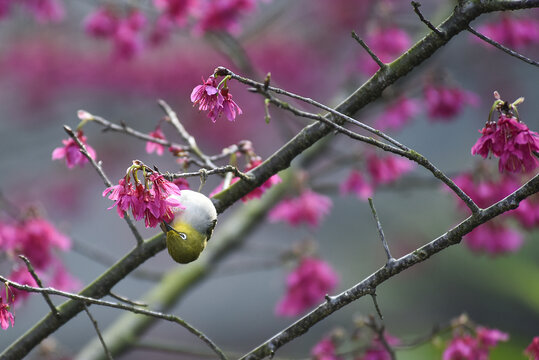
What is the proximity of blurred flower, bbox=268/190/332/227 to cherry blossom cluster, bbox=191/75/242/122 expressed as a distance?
1.33 m

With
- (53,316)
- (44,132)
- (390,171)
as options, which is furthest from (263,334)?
(53,316)

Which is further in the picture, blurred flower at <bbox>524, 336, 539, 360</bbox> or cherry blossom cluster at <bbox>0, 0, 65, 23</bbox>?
cherry blossom cluster at <bbox>0, 0, 65, 23</bbox>

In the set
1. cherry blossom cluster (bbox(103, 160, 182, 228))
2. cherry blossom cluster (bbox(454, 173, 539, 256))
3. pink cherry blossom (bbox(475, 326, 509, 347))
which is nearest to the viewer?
cherry blossom cluster (bbox(103, 160, 182, 228))

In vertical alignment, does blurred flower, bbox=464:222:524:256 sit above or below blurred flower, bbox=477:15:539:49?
below

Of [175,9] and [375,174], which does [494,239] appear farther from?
[175,9]

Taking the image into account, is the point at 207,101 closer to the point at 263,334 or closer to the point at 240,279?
the point at 263,334

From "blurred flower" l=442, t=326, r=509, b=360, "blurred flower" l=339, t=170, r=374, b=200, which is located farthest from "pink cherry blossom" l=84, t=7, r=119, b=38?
"blurred flower" l=442, t=326, r=509, b=360

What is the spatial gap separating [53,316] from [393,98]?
181cm

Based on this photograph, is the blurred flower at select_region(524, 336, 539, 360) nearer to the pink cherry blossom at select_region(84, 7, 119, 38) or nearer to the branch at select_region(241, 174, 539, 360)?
the branch at select_region(241, 174, 539, 360)

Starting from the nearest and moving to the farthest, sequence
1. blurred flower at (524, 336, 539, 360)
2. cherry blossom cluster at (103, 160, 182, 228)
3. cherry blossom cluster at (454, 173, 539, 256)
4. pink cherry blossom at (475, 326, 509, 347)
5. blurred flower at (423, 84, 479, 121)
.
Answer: cherry blossom cluster at (103, 160, 182, 228) → blurred flower at (524, 336, 539, 360) → pink cherry blossom at (475, 326, 509, 347) → cherry blossom cluster at (454, 173, 539, 256) → blurred flower at (423, 84, 479, 121)

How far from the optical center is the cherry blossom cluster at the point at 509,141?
1.09 meters

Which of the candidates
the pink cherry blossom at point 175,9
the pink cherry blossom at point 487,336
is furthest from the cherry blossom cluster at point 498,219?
the pink cherry blossom at point 175,9

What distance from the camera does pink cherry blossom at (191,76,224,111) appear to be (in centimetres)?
110

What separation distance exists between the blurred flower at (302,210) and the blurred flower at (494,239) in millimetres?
577
